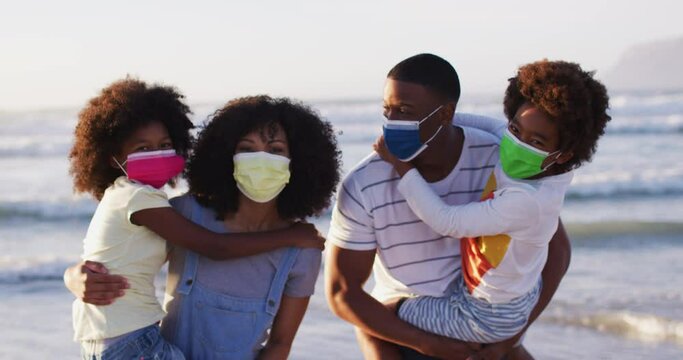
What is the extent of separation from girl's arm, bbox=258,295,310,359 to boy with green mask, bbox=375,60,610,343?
0.43 m

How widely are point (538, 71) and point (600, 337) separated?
3312mm

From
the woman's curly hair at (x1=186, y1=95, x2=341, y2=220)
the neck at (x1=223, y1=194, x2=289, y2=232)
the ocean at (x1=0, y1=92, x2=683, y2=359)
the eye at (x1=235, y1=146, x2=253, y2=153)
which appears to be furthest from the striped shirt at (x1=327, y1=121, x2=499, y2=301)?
the ocean at (x1=0, y1=92, x2=683, y2=359)

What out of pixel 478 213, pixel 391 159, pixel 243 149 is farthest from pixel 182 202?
pixel 478 213

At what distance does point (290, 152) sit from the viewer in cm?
392

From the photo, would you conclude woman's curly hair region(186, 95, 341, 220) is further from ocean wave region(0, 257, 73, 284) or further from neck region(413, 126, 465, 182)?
ocean wave region(0, 257, 73, 284)

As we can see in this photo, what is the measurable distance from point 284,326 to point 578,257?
5.68 m

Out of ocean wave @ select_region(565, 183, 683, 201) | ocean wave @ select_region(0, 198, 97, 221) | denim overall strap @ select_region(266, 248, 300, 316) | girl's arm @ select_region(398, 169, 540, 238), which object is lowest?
ocean wave @ select_region(565, 183, 683, 201)

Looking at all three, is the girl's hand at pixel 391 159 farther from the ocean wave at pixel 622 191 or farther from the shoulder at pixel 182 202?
the ocean wave at pixel 622 191

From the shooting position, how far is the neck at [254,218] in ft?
12.9

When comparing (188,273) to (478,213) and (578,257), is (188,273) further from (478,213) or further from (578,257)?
(578,257)

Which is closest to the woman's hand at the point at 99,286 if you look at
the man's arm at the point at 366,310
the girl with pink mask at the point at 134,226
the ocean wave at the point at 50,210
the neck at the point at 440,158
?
the girl with pink mask at the point at 134,226

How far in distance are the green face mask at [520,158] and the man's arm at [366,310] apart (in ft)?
2.11

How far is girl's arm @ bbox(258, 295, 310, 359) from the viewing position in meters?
3.90

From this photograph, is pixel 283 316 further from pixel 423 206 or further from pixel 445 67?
pixel 445 67
